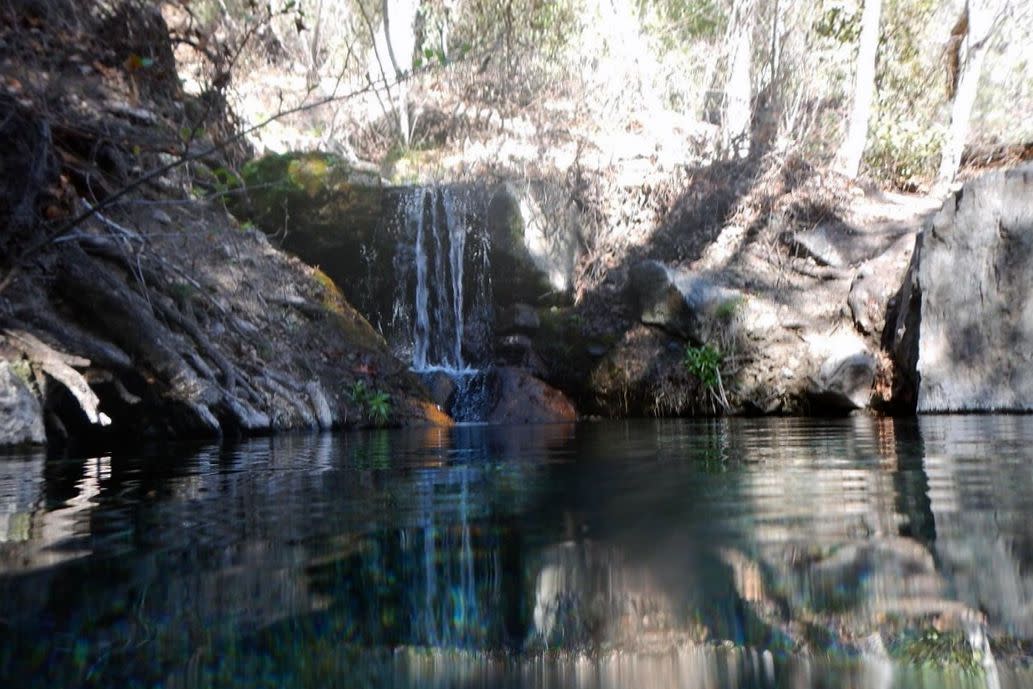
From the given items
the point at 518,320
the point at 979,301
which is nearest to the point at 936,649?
the point at 979,301

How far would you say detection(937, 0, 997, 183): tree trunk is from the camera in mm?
15914

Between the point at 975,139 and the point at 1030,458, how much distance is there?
17.2 meters

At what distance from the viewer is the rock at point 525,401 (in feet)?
40.7

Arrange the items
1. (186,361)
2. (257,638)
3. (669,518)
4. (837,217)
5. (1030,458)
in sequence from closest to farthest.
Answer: (257,638), (669,518), (1030,458), (186,361), (837,217)

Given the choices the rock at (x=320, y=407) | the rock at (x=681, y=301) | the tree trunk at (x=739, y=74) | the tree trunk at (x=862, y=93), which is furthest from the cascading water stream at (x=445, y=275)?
the tree trunk at (x=862, y=93)

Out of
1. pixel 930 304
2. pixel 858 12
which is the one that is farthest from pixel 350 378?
pixel 858 12

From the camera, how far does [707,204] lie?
1483 centimetres

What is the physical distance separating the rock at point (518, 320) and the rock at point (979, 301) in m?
6.13

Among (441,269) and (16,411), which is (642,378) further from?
(16,411)

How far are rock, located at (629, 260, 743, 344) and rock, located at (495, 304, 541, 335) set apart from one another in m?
1.84

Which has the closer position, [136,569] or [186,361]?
[136,569]

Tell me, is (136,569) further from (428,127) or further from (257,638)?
(428,127)

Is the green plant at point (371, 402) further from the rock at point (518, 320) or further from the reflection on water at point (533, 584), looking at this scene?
the reflection on water at point (533, 584)

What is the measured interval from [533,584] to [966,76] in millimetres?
18550
